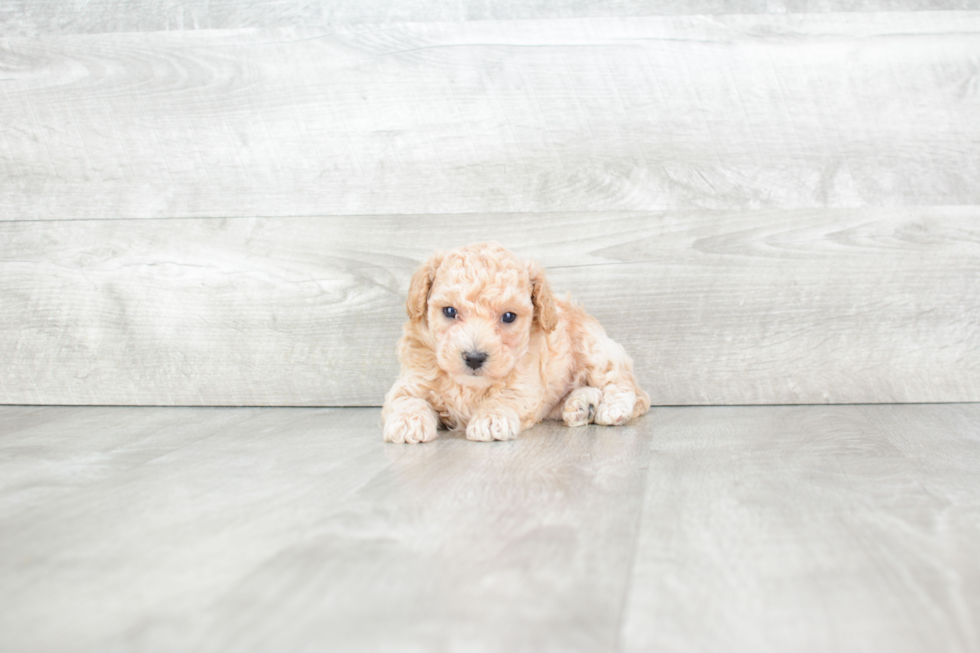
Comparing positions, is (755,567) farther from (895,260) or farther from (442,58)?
(442,58)

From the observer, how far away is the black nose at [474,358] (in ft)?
5.32

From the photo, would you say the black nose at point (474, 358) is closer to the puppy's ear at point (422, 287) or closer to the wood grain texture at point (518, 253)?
the puppy's ear at point (422, 287)

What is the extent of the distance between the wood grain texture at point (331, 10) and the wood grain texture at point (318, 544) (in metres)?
1.24

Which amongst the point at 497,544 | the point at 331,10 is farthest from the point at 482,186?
the point at 497,544

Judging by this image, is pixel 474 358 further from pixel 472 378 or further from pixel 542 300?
pixel 542 300

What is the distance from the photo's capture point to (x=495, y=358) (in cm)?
164

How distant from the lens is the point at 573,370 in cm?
194

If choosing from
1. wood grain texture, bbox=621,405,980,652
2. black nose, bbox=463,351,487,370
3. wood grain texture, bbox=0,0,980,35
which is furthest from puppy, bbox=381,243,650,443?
wood grain texture, bbox=0,0,980,35

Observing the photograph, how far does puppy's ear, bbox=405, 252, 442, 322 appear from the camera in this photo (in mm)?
1717

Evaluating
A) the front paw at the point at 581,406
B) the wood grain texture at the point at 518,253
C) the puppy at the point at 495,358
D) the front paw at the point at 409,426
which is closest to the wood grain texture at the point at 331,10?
the wood grain texture at the point at 518,253

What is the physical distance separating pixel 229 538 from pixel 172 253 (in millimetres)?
1431

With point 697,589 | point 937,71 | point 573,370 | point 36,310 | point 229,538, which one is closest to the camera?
point 697,589

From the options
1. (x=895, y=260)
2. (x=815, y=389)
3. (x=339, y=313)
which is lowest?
(x=815, y=389)

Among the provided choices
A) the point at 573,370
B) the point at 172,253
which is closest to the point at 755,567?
the point at 573,370
